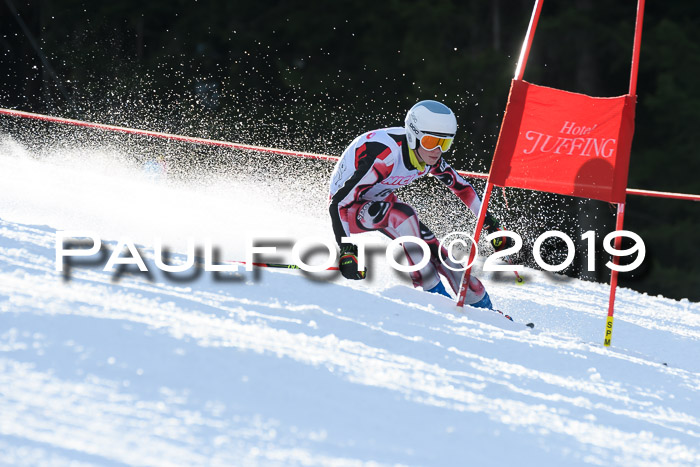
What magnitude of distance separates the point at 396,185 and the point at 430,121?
1.42ft

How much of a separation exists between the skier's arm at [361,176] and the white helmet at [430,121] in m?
0.17

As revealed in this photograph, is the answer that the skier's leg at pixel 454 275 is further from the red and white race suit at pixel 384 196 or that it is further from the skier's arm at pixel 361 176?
the skier's arm at pixel 361 176

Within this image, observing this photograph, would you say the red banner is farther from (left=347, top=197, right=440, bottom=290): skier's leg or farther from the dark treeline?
the dark treeline

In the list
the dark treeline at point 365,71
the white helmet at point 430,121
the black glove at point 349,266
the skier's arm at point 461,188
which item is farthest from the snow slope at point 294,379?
the dark treeline at point 365,71

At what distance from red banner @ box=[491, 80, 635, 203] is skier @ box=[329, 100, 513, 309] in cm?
42

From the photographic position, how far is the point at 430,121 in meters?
4.61

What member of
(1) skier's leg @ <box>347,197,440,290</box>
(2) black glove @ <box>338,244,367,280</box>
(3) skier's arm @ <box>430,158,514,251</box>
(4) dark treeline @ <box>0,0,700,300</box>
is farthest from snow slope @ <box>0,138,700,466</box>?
(4) dark treeline @ <box>0,0,700,300</box>

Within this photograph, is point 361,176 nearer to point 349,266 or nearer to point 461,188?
point 349,266

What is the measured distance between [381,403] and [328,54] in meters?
15.4

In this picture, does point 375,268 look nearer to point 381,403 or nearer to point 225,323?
point 225,323

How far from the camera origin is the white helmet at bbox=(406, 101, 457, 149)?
182 inches

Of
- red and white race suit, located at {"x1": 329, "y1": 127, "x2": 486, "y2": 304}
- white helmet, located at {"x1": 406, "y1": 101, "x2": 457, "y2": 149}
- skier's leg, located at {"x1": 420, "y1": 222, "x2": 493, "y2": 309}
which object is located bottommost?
skier's leg, located at {"x1": 420, "y1": 222, "x2": 493, "y2": 309}

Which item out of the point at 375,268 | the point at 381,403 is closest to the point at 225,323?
the point at 381,403

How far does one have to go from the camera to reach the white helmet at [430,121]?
4.61 m
